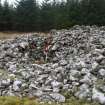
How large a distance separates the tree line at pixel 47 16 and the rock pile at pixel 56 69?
23.6 m

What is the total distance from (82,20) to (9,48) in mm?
25754

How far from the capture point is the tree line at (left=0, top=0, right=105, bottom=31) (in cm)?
4428

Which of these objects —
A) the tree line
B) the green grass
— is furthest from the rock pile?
the tree line

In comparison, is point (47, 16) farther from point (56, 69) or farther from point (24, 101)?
point (24, 101)

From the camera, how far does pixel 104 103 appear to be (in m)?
10.6

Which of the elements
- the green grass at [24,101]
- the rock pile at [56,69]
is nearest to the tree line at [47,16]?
the rock pile at [56,69]

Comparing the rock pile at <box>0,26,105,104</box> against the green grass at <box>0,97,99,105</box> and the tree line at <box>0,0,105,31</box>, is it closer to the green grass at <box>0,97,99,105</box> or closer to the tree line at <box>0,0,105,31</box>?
the green grass at <box>0,97,99,105</box>

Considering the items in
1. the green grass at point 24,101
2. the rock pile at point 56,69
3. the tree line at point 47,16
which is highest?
the tree line at point 47,16

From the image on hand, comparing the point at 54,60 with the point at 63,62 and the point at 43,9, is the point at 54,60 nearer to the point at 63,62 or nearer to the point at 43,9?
the point at 63,62

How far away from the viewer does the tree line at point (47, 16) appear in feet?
145

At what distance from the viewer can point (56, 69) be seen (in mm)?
13922

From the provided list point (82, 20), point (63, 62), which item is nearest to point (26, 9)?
point (82, 20)

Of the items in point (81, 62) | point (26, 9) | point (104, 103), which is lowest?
point (104, 103)

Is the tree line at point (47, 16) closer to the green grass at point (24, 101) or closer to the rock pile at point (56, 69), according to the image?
the rock pile at point (56, 69)
